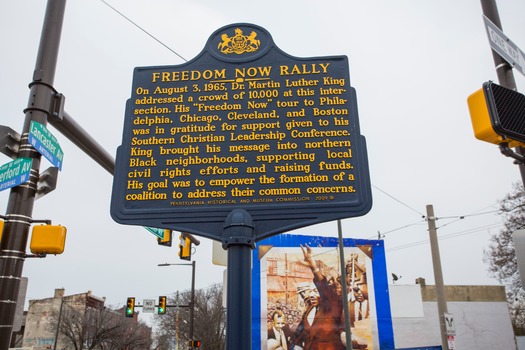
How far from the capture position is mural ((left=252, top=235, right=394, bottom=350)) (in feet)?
85.7

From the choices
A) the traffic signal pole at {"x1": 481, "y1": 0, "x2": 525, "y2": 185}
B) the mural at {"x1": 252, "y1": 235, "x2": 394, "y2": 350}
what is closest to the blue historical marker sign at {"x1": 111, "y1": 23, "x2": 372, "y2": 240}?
the traffic signal pole at {"x1": 481, "y1": 0, "x2": 525, "y2": 185}

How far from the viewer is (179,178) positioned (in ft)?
17.8

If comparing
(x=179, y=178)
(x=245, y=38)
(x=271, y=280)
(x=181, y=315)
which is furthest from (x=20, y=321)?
(x=181, y=315)

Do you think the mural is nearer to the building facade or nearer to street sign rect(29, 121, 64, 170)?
the building facade

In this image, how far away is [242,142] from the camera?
18.3 feet

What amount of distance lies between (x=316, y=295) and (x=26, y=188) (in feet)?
76.2

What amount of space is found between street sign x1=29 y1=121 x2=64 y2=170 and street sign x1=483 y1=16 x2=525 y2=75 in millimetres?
6017

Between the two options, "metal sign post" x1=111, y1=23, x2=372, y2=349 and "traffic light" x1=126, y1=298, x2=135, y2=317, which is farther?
"traffic light" x1=126, y1=298, x2=135, y2=317

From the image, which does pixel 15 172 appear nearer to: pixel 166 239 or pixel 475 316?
pixel 166 239

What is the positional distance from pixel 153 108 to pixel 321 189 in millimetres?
2477

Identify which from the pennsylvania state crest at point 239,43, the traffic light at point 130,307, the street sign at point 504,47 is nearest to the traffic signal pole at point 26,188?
the pennsylvania state crest at point 239,43

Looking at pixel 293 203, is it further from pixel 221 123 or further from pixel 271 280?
pixel 271 280

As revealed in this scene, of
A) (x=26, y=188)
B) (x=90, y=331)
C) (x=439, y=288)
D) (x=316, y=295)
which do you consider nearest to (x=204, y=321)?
(x=90, y=331)

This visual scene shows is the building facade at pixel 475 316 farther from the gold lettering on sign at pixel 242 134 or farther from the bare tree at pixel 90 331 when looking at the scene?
the gold lettering on sign at pixel 242 134
